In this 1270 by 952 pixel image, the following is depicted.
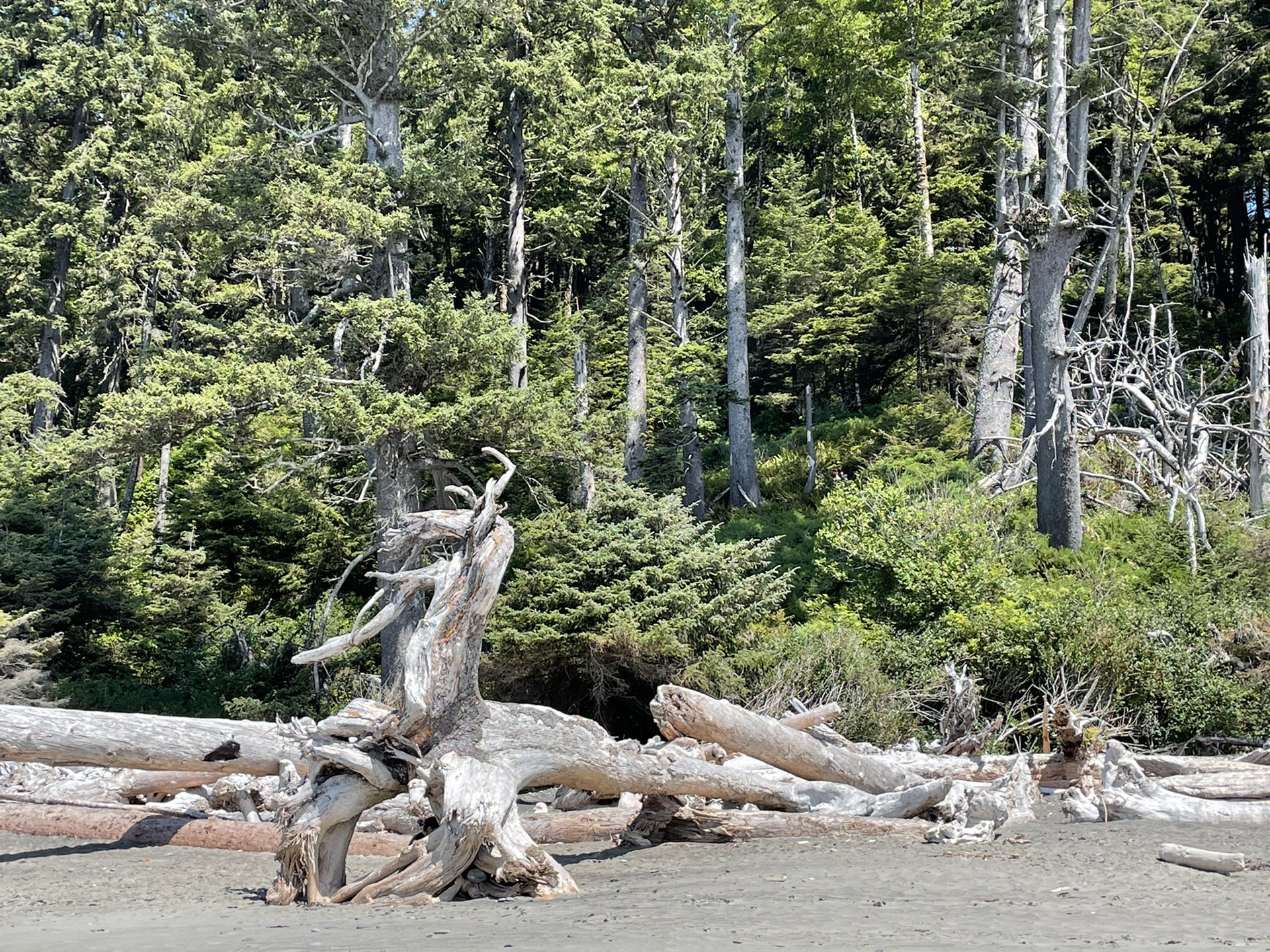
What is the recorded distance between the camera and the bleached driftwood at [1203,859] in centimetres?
718

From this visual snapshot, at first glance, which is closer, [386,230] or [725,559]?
[725,559]

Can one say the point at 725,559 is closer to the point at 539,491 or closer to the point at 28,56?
the point at 539,491

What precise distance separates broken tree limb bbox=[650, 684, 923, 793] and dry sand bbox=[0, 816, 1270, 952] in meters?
0.77

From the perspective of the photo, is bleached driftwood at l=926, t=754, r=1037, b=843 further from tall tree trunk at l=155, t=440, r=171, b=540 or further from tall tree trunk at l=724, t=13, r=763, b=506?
tall tree trunk at l=155, t=440, r=171, b=540

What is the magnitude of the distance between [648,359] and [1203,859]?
2378 centimetres

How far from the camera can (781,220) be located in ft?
104

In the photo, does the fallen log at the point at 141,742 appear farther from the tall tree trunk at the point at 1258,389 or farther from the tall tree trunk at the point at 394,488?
the tall tree trunk at the point at 1258,389

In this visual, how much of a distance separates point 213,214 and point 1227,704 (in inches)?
741

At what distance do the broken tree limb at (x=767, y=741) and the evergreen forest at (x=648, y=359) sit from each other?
13.1ft

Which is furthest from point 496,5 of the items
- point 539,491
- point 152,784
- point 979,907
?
point 979,907

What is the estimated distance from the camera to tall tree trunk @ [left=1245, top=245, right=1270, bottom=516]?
19297 mm

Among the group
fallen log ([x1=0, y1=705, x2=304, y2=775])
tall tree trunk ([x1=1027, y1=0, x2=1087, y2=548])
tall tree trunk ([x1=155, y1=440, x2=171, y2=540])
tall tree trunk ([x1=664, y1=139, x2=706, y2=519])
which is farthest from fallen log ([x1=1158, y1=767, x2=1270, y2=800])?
tall tree trunk ([x1=155, y1=440, x2=171, y2=540])

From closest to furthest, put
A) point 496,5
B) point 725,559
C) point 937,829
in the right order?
point 937,829 → point 725,559 → point 496,5

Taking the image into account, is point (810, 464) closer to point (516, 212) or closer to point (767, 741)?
point (516, 212)
